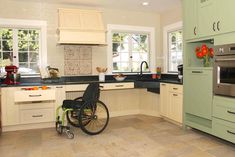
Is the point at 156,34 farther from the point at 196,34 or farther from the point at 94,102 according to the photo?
the point at 94,102

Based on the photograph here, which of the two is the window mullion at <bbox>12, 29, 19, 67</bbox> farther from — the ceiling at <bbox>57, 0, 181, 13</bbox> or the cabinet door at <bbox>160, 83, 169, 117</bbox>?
the cabinet door at <bbox>160, 83, 169, 117</bbox>

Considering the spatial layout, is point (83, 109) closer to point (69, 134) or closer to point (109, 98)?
point (69, 134)

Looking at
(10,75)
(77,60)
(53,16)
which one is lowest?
(10,75)

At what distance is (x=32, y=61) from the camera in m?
4.31

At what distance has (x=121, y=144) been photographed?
3068 mm

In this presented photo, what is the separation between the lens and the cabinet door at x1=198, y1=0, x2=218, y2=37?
3.05 meters

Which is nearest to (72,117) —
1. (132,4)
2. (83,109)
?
(83,109)

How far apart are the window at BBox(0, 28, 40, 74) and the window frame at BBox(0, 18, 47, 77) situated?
0.29 feet

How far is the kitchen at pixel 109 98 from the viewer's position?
3.00 m

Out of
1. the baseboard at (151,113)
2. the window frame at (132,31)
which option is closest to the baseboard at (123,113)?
the baseboard at (151,113)

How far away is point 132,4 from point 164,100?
2.04 m

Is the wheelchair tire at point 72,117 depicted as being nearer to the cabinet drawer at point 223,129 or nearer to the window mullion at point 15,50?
the window mullion at point 15,50

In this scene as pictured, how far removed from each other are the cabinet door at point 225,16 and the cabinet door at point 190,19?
1.51 feet

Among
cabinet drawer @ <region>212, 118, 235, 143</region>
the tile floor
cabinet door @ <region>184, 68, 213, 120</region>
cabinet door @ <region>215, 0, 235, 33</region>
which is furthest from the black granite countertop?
cabinet door @ <region>215, 0, 235, 33</region>
